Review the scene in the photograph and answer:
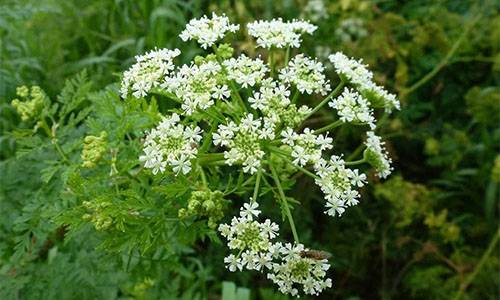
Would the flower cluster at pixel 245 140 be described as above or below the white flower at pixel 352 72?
below

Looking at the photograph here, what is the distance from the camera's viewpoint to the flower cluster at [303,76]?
235 cm

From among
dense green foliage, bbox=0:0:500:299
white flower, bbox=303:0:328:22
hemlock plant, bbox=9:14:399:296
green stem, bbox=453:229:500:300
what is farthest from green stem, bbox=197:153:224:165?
white flower, bbox=303:0:328:22

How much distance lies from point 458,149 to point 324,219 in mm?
1171

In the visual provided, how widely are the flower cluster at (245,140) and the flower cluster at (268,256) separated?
6.0 inches

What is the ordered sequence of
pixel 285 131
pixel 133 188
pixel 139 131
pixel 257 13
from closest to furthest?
1. pixel 285 131
2. pixel 133 188
3. pixel 139 131
4. pixel 257 13

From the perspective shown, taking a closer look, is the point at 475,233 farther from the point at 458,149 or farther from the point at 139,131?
the point at 139,131

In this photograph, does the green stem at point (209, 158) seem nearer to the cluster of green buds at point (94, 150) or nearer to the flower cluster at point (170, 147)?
the flower cluster at point (170, 147)

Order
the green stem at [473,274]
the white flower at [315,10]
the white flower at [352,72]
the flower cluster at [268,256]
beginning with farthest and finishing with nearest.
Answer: the white flower at [315,10]
the green stem at [473,274]
the white flower at [352,72]
the flower cluster at [268,256]

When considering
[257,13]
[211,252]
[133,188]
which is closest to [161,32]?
[257,13]

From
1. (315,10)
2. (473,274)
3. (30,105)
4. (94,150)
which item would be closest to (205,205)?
(94,150)

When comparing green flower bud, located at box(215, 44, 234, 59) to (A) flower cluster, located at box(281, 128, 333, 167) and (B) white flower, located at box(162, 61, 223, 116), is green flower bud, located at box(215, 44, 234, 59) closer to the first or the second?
(B) white flower, located at box(162, 61, 223, 116)

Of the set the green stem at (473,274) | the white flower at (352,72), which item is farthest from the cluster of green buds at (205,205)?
the green stem at (473,274)

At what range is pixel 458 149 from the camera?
15.5 feet

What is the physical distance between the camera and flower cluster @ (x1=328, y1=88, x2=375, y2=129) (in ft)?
7.70
